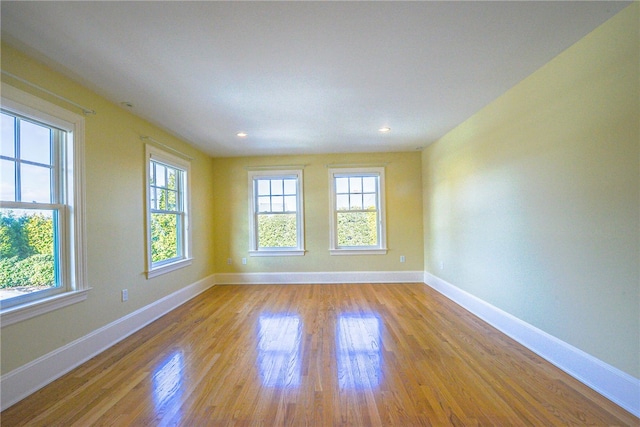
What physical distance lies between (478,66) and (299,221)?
12.0ft

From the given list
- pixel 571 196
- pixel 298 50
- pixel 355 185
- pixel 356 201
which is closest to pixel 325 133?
pixel 355 185

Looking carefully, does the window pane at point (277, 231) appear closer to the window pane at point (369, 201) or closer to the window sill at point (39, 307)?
the window pane at point (369, 201)

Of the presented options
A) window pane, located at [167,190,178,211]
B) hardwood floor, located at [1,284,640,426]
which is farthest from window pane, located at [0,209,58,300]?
window pane, located at [167,190,178,211]

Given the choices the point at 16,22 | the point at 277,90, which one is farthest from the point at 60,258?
the point at 277,90

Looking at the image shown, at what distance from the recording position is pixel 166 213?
3.80 m

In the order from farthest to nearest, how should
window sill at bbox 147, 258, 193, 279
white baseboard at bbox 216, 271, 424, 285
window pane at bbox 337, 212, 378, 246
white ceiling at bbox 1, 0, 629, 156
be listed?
window pane at bbox 337, 212, 378, 246 < white baseboard at bbox 216, 271, 424, 285 < window sill at bbox 147, 258, 193, 279 < white ceiling at bbox 1, 0, 629, 156

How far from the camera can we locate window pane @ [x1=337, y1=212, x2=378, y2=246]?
5.16 m

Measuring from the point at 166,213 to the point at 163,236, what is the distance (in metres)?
0.32

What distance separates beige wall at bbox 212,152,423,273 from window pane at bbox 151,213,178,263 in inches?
48.1

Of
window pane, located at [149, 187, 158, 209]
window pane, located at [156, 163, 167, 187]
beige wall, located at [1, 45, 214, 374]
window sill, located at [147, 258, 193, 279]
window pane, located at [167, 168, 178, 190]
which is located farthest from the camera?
window pane, located at [167, 168, 178, 190]

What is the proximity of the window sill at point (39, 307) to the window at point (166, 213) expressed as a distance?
0.98 meters

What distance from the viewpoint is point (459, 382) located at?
77.2 inches

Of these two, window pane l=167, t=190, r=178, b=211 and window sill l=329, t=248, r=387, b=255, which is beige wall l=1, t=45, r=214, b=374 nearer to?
window pane l=167, t=190, r=178, b=211

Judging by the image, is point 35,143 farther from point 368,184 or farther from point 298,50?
point 368,184
